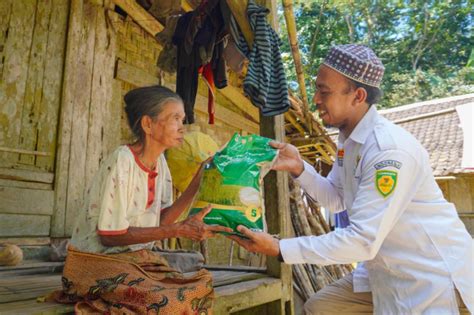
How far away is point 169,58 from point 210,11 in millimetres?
683

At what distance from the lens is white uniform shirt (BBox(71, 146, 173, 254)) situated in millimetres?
1930

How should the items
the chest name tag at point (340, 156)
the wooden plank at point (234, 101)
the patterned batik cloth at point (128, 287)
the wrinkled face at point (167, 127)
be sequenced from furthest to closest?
the wooden plank at point (234, 101)
the chest name tag at point (340, 156)
the wrinkled face at point (167, 127)
the patterned batik cloth at point (128, 287)

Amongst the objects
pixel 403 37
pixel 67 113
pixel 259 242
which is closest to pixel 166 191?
pixel 259 242

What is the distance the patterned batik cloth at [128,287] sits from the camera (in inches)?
68.5

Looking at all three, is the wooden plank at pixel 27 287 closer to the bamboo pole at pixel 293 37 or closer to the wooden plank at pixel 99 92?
the wooden plank at pixel 99 92

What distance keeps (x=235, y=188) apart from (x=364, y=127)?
84 cm

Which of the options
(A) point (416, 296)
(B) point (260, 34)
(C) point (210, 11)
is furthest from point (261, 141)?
(C) point (210, 11)

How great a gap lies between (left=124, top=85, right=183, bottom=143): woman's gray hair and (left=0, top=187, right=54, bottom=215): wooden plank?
165 cm

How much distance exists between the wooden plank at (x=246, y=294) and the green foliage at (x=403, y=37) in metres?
18.5

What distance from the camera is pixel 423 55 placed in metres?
22.8

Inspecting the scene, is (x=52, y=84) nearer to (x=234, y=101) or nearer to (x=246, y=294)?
(x=246, y=294)

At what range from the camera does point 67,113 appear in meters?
3.78

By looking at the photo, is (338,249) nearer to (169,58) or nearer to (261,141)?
(261,141)

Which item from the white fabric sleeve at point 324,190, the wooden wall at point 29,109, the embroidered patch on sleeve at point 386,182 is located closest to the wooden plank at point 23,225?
the wooden wall at point 29,109
